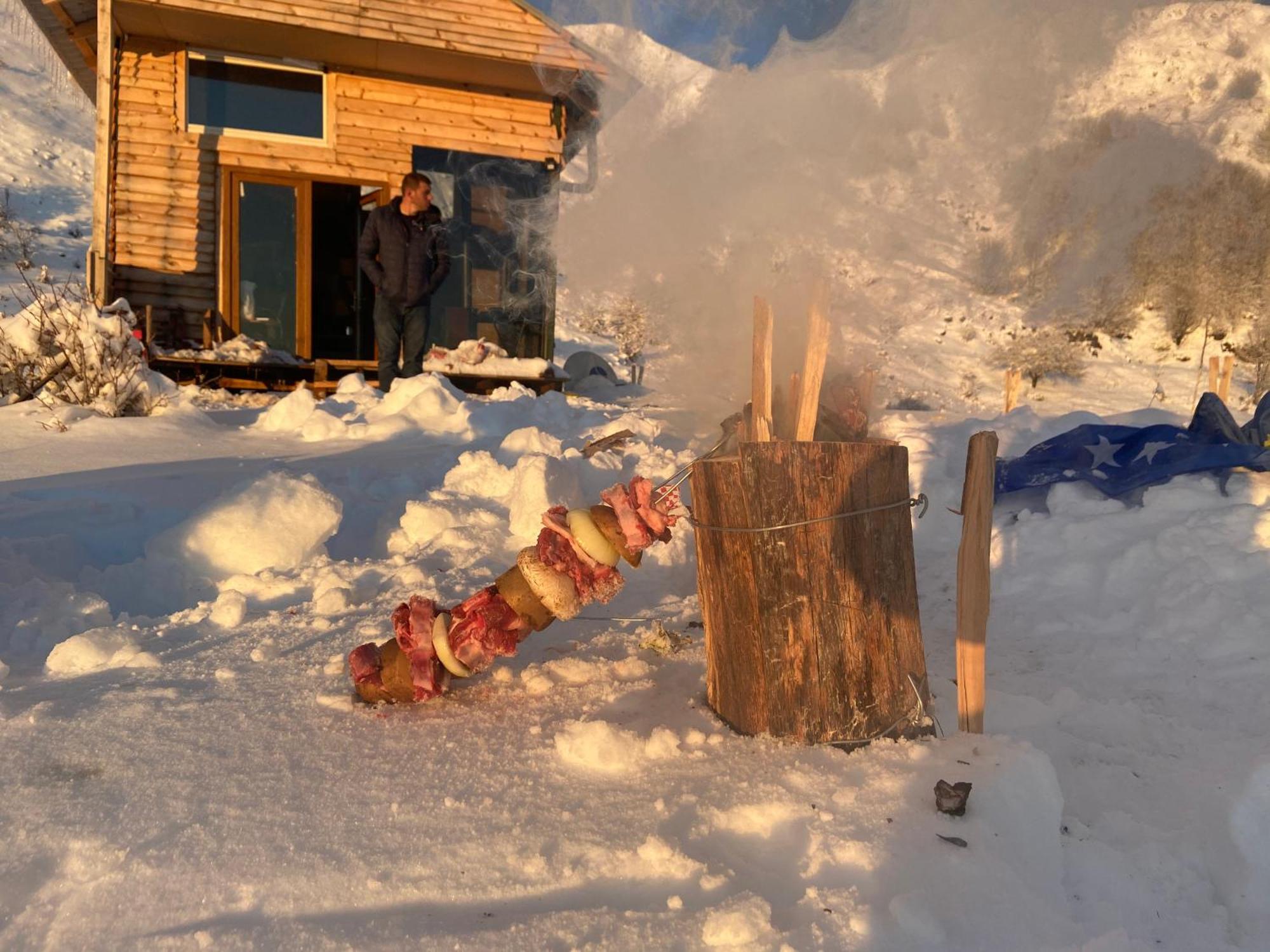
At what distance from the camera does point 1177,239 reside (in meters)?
Answer: 2.47

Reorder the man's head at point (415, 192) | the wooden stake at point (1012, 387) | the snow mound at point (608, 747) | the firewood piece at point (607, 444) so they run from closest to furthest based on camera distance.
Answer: the snow mound at point (608, 747), the firewood piece at point (607, 444), the man's head at point (415, 192), the wooden stake at point (1012, 387)

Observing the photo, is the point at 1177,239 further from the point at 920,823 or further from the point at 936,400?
the point at 936,400

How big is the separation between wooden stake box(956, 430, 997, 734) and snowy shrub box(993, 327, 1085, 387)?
52.2 ft

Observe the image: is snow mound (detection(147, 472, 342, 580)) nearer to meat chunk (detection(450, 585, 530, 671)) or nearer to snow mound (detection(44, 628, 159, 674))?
snow mound (detection(44, 628, 159, 674))

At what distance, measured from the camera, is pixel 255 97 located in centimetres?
853

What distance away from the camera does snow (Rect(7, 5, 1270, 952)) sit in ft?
4.33

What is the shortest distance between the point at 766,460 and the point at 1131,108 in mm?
1343

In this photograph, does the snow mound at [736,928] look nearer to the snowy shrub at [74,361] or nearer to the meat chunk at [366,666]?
the meat chunk at [366,666]

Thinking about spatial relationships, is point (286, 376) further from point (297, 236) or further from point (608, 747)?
point (608, 747)

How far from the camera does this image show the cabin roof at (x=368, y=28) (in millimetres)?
7500

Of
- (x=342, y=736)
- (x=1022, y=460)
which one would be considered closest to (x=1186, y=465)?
(x=1022, y=460)

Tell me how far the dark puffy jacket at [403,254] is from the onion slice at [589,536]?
5285 mm

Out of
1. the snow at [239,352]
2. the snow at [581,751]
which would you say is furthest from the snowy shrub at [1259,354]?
the snow at [239,352]

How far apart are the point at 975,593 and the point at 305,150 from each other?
28.7ft
